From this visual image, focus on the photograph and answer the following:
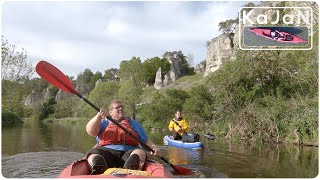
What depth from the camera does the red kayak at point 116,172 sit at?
3.42m

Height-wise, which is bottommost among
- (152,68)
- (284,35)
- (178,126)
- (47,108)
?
(178,126)

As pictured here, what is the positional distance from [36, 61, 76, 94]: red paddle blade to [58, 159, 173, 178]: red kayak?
1246 millimetres

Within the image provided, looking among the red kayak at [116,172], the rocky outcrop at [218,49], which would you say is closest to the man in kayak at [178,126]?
the red kayak at [116,172]

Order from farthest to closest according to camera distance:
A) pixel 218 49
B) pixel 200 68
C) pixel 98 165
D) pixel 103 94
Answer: pixel 200 68, pixel 218 49, pixel 103 94, pixel 98 165

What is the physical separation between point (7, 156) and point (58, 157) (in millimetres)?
1001

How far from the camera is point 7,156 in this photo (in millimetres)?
7570

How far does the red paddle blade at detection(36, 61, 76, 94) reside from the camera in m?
4.79

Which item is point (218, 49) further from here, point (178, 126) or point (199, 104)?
point (178, 126)

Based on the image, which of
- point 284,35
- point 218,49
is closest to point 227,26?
point 218,49

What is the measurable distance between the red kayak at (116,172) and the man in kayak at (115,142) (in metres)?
0.09

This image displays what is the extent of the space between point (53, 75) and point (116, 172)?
1.90 meters

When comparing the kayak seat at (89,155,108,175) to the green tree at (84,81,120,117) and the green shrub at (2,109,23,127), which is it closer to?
the green shrub at (2,109,23,127)

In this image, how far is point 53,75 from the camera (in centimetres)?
485

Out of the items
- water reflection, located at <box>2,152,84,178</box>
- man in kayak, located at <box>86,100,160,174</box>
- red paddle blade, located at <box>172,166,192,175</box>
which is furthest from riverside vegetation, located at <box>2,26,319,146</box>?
man in kayak, located at <box>86,100,160,174</box>
